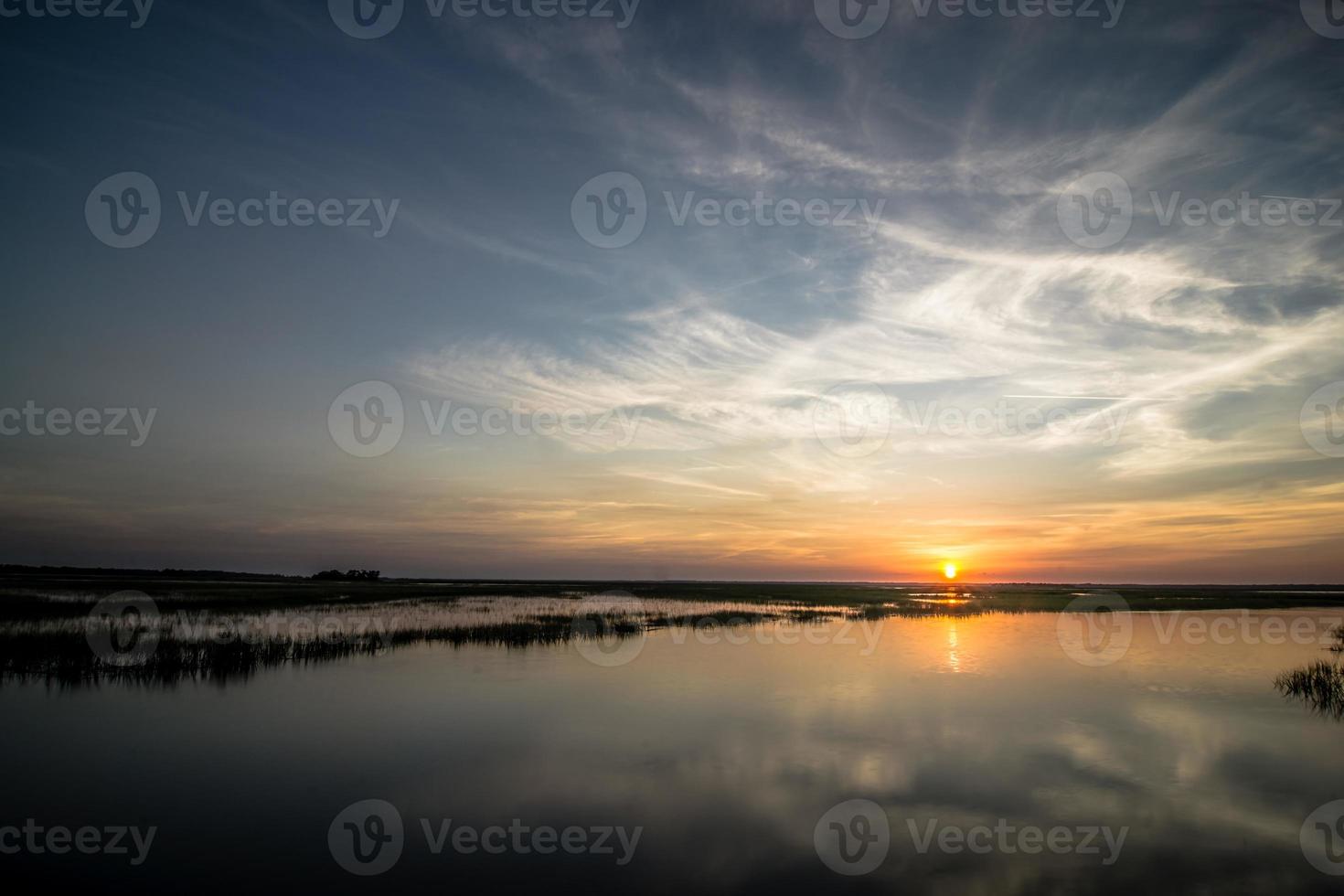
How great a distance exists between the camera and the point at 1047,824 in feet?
37.8

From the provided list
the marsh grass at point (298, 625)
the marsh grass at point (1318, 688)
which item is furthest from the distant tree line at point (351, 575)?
the marsh grass at point (1318, 688)

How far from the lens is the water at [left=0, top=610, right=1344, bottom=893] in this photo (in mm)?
9758

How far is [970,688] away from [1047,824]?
13.0 metres

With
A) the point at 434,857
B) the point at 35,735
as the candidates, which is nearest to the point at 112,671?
the point at 35,735

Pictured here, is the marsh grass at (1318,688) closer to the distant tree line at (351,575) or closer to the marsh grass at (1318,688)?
the marsh grass at (1318,688)

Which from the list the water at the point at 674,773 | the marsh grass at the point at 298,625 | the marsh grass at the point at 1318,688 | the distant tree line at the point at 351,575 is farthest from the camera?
the distant tree line at the point at 351,575

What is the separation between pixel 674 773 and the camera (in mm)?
14242

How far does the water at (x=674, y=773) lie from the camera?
976cm

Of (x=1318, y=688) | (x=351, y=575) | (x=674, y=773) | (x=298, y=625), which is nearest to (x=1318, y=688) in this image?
(x=1318, y=688)

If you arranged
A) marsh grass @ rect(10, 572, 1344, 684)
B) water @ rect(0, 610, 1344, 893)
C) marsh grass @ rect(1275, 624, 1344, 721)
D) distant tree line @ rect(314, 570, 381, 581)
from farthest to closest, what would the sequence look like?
distant tree line @ rect(314, 570, 381, 581)
marsh grass @ rect(10, 572, 1344, 684)
marsh grass @ rect(1275, 624, 1344, 721)
water @ rect(0, 610, 1344, 893)

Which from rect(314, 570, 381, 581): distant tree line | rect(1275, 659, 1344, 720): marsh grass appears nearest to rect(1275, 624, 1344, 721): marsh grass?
rect(1275, 659, 1344, 720): marsh grass

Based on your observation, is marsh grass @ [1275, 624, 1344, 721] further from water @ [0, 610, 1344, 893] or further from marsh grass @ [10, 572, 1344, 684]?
marsh grass @ [10, 572, 1344, 684]

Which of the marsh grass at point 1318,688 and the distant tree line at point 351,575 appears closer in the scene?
the marsh grass at point 1318,688

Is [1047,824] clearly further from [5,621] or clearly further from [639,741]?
[5,621]
